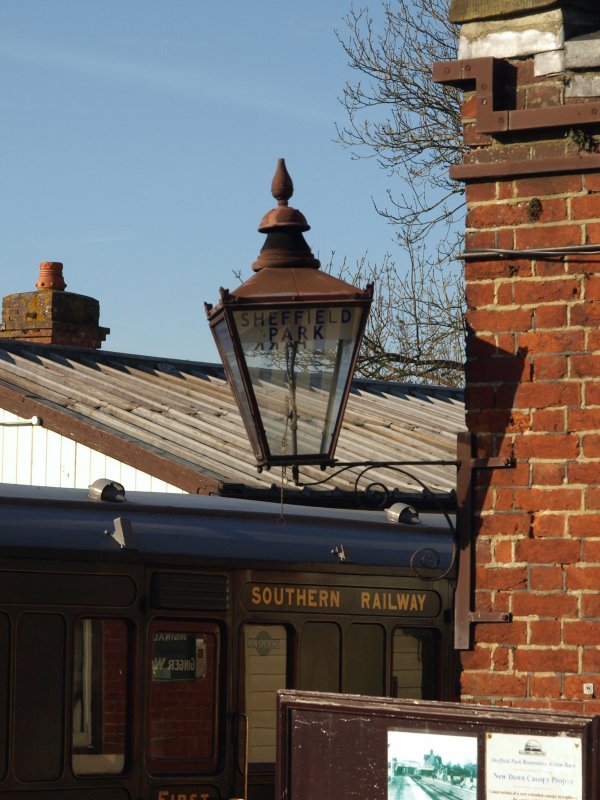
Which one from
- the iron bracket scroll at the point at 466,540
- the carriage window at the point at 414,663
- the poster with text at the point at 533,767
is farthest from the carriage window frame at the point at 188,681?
the poster with text at the point at 533,767

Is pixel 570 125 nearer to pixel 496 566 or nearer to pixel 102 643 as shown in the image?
pixel 496 566

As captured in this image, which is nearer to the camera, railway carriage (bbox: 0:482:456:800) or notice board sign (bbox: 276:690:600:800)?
notice board sign (bbox: 276:690:600:800)

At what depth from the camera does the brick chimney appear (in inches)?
805

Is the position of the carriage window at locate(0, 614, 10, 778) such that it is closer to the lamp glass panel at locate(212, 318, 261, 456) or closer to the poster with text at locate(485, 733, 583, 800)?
the lamp glass panel at locate(212, 318, 261, 456)

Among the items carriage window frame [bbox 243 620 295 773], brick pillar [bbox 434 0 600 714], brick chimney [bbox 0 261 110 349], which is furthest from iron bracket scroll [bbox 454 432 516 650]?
brick chimney [bbox 0 261 110 349]

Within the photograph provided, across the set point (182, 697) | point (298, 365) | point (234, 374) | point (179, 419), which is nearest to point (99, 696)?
point (182, 697)

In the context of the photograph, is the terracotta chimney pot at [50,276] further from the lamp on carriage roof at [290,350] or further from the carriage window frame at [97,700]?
the lamp on carriage roof at [290,350]

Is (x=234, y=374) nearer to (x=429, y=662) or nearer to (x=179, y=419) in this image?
→ (x=429, y=662)

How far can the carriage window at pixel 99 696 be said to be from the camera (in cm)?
973

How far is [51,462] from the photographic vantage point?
51.4ft

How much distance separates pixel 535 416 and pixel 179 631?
525 centimetres

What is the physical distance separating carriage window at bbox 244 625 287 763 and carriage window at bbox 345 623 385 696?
24.0 inches

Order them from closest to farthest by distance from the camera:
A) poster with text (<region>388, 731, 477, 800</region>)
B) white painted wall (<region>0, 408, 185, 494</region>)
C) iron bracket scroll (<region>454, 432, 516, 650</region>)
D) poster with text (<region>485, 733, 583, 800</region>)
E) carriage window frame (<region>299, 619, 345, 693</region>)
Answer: poster with text (<region>485, 733, 583, 800</region>) < poster with text (<region>388, 731, 477, 800</region>) < iron bracket scroll (<region>454, 432, 516, 650</region>) < carriage window frame (<region>299, 619, 345, 693</region>) < white painted wall (<region>0, 408, 185, 494</region>)

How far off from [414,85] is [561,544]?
1966 cm
